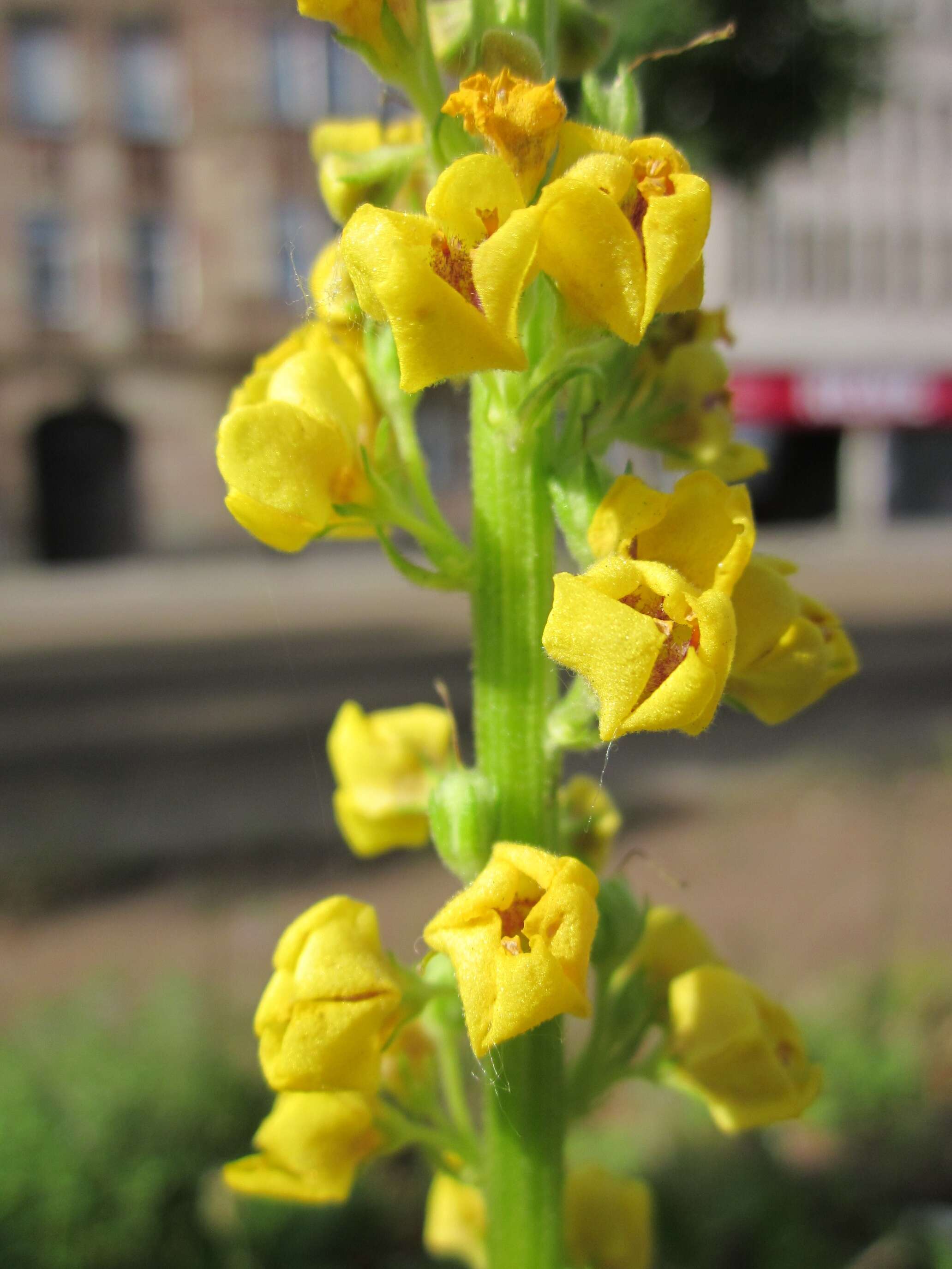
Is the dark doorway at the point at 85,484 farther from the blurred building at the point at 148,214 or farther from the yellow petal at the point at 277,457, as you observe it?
the yellow petal at the point at 277,457

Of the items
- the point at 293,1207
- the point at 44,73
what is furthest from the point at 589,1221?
the point at 44,73

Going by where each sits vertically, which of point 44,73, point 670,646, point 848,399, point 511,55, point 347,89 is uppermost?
point 44,73

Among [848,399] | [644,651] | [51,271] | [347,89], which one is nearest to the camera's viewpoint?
[644,651]

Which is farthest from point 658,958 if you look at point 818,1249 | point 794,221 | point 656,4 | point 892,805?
point 794,221

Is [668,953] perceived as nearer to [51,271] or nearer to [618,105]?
[618,105]

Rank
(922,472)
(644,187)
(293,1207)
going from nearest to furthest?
(644,187) → (293,1207) → (922,472)
